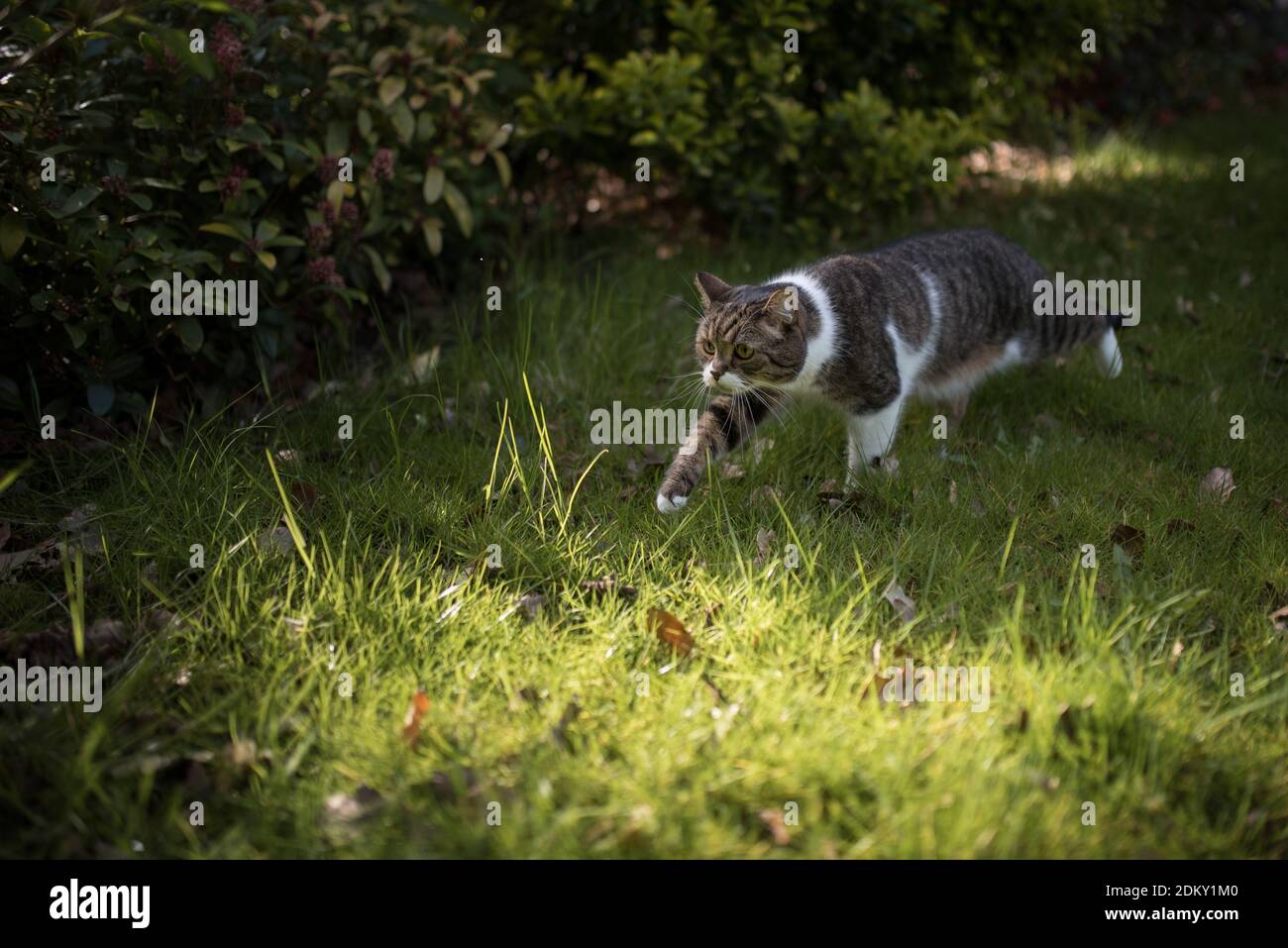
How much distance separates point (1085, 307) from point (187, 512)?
3.96m

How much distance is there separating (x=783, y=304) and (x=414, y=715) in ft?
6.29

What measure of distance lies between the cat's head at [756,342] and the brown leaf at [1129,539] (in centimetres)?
122

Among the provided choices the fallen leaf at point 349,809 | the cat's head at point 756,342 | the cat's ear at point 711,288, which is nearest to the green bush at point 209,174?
the cat's ear at point 711,288

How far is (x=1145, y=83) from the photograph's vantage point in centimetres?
909

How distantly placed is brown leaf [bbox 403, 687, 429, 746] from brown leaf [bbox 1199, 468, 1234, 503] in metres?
2.83

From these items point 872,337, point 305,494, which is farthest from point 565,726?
point 872,337

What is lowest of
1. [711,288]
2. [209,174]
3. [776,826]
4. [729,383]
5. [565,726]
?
[776,826]

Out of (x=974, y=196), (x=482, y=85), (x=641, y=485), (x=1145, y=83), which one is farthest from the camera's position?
(x=1145, y=83)

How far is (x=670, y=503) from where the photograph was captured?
3.41 metres

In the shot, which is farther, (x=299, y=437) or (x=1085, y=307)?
(x=1085, y=307)

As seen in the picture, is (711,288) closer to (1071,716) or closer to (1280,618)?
(1071,716)

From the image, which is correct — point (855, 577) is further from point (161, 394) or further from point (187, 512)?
point (161, 394)
